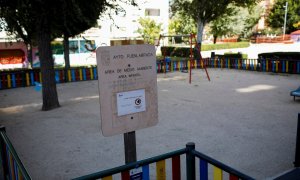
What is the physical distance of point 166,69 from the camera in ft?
65.0

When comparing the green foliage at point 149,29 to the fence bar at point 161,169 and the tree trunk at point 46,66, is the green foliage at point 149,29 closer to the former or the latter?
the tree trunk at point 46,66

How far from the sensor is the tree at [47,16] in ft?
29.5

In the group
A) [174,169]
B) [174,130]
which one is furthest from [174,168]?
[174,130]

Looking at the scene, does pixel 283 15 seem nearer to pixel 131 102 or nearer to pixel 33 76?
pixel 33 76

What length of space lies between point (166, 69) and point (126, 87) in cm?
1693

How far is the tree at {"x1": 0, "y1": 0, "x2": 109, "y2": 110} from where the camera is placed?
898 centimetres

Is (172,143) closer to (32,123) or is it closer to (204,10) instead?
(32,123)

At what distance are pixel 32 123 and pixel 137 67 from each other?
673cm

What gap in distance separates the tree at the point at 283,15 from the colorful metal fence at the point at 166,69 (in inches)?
1749

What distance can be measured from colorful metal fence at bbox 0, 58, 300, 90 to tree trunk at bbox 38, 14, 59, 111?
6.03 m

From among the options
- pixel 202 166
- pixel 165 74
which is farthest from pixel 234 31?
pixel 202 166

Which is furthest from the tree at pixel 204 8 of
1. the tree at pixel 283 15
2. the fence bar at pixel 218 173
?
the tree at pixel 283 15

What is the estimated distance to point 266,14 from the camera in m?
66.8

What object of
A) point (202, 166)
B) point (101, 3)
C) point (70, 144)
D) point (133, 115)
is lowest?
point (70, 144)
